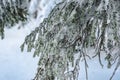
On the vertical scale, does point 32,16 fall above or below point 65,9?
above

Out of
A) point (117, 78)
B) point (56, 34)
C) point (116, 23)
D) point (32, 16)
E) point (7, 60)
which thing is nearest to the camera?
point (116, 23)

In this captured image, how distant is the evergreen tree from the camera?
306 cm

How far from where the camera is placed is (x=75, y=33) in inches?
125

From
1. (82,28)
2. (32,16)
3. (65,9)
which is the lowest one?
(82,28)

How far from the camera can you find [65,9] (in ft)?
10.7

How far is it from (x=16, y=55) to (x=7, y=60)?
0.68 ft

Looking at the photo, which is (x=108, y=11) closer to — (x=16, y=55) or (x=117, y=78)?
(x=117, y=78)

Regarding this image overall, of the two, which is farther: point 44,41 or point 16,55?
point 16,55

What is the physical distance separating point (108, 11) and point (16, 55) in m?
2.66

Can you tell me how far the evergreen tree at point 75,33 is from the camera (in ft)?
10.0

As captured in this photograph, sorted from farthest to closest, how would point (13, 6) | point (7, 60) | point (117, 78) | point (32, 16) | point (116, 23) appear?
1. point (32, 16)
2. point (7, 60)
3. point (13, 6)
4. point (117, 78)
5. point (116, 23)

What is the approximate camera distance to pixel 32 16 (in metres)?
6.44

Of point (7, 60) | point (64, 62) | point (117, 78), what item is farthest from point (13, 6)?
point (64, 62)

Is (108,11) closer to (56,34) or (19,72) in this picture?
(56,34)
